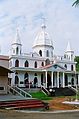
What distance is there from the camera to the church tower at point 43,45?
193 ft

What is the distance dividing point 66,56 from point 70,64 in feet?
13.9

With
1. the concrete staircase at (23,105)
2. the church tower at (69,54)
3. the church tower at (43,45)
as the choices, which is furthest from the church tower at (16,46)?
the concrete staircase at (23,105)

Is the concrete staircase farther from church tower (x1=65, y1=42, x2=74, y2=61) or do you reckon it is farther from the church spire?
church tower (x1=65, y1=42, x2=74, y2=61)

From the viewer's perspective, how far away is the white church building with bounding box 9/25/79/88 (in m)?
52.1

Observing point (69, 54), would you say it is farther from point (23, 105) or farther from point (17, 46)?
point (23, 105)

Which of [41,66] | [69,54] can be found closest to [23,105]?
[41,66]

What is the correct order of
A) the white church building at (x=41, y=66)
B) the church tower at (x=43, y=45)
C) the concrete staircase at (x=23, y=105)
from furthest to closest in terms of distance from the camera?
1. the church tower at (x=43, y=45)
2. the white church building at (x=41, y=66)
3. the concrete staircase at (x=23, y=105)

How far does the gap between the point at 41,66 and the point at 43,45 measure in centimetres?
558

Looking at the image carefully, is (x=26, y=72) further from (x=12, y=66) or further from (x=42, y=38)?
(x=42, y=38)

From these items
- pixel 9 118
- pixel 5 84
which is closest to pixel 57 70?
pixel 5 84

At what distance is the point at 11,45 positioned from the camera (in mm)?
56656

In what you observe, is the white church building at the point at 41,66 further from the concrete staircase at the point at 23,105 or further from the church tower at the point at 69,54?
the concrete staircase at the point at 23,105

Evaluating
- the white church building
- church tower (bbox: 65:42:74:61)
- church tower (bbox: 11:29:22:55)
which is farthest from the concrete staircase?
church tower (bbox: 65:42:74:61)

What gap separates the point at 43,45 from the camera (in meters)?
58.8
